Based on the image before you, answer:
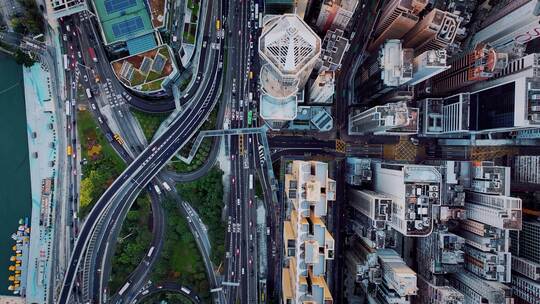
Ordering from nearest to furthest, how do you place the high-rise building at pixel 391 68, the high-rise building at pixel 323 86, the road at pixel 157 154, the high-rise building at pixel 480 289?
the high-rise building at pixel 323 86 → the high-rise building at pixel 480 289 → the high-rise building at pixel 391 68 → the road at pixel 157 154

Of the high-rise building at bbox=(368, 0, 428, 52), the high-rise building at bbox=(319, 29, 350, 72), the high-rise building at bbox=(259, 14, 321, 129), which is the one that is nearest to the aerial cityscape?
the high-rise building at bbox=(368, 0, 428, 52)

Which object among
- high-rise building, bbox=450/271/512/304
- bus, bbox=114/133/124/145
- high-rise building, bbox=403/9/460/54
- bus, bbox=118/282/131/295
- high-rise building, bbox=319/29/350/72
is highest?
high-rise building, bbox=403/9/460/54

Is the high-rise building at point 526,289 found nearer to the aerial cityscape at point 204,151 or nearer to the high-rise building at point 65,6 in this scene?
the aerial cityscape at point 204,151

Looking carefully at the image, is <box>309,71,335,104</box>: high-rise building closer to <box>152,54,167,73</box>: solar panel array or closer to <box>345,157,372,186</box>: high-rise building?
<box>345,157,372,186</box>: high-rise building

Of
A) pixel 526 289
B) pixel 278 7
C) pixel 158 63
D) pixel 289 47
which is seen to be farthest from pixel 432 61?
pixel 158 63

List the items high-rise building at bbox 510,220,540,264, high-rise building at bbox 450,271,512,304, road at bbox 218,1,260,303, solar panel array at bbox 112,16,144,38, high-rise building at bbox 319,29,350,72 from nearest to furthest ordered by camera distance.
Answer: high-rise building at bbox 450,271,512,304 → high-rise building at bbox 319,29,350,72 → high-rise building at bbox 510,220,540,264 → solar panel array at bbox 112,16,144,38 → road at bbox 218,1,260,303

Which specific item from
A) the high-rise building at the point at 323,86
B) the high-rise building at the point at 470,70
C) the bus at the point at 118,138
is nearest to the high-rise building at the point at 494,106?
the high-rise building at the point at 470,70

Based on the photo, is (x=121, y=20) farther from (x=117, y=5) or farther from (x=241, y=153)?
(x=241, y=153)
